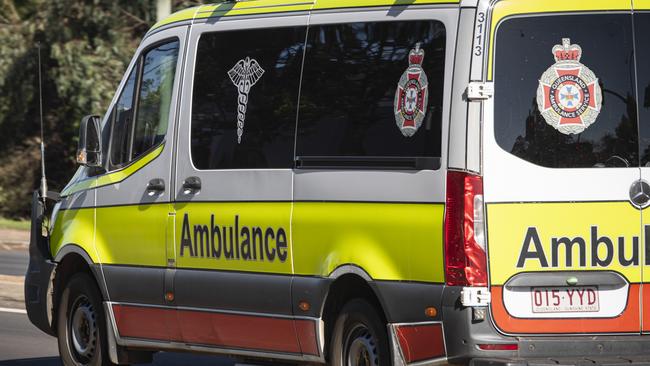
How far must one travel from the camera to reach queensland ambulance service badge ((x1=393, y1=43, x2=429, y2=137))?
7.36 metres

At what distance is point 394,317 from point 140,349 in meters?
2.66

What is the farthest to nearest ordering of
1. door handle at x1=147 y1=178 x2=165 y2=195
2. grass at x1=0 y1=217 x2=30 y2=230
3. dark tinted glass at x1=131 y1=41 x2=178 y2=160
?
grass at x1=0 y1=217 x2=30 y2=230 → dark tinted glass at x1=131 y1=41 x2=178 y2=160 → door handle at x1=147 y1=178 x2=165 y2=195

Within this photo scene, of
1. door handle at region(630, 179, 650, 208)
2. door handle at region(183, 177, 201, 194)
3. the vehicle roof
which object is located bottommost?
door handle at region(630, 179, 650, 208)

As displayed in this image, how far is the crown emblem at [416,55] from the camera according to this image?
742 centimetres

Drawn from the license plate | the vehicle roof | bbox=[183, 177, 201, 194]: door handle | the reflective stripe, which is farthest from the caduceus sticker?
→ the license plate

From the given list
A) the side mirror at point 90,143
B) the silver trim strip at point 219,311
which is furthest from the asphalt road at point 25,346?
the side mirror at point 90,143

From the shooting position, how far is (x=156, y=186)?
9133mm

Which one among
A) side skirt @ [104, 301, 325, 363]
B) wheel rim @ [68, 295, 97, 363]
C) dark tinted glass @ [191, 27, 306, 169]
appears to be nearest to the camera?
side skirt @ [104, 301, 325, 363]

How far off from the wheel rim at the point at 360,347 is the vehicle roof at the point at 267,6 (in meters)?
1.70

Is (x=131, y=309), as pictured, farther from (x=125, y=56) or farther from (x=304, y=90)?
(x=125, y=56)

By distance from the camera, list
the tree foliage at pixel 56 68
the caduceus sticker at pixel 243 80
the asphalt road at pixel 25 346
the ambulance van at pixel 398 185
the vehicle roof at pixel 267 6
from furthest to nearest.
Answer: the tree foliage at pixel 56 68, the asphalt road at pixel 25 346, the caduceus sticker at pixel 243 80, the vehicle roof at pixel 267 6, the ambulance van at pixel 398 185

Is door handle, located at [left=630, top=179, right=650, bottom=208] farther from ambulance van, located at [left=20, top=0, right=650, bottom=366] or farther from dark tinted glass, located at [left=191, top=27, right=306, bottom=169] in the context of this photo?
dark tinted glass, located at [left=191, top=27, right=306, bottom=169]

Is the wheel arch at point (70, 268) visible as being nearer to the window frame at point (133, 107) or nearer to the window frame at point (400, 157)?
the window frame at point (133, 107)

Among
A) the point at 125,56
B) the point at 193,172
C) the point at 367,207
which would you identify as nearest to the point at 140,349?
the point at 193,172
